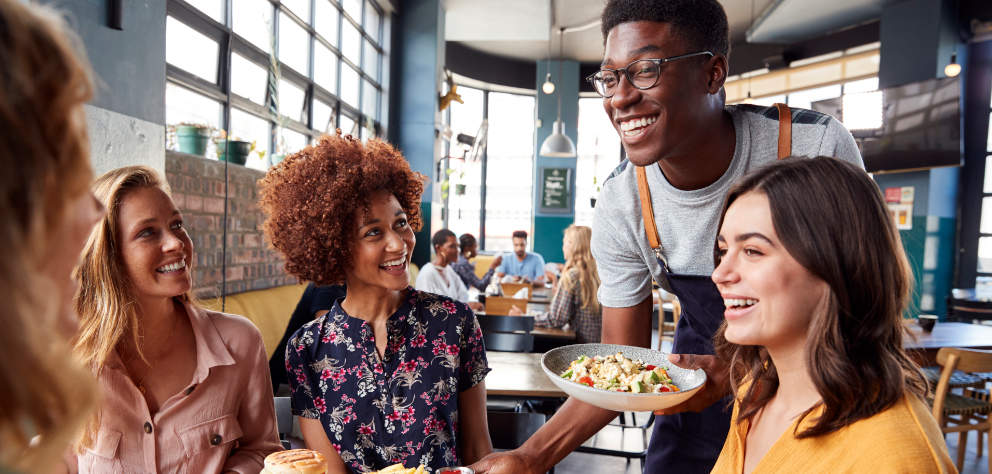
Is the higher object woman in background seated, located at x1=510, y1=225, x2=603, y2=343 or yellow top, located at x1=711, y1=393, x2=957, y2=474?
yellow top, located at x1=711, y1=393, x2=957, y2=474

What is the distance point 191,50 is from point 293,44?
1649 millimetres

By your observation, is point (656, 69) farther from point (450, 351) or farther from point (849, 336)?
point (450, 351)

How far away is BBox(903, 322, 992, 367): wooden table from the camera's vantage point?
351 cm

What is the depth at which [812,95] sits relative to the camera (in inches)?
348

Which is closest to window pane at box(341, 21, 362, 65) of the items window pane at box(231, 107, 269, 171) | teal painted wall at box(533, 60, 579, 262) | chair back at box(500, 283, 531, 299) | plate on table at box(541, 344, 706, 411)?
window pane at box(231, 107, 269, 171)

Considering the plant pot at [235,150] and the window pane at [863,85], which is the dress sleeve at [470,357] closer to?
the plant pot at [235,150]

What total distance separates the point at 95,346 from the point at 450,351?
960 mm

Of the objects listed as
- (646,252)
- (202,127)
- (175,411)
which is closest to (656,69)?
(646,252)

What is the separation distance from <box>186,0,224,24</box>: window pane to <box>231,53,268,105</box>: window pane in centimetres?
34

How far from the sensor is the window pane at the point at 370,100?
23.2 ft

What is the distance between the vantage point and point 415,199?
82.9 inches

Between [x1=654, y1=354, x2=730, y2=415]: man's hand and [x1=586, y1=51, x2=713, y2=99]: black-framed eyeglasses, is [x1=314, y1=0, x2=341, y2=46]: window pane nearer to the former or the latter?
[x1=586, y1=51, x2=713, y2=99]: black-framed eyeglasses

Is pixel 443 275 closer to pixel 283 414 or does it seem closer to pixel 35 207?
pixel 283 414

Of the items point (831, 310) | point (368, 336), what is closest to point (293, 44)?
point (368, 336)
